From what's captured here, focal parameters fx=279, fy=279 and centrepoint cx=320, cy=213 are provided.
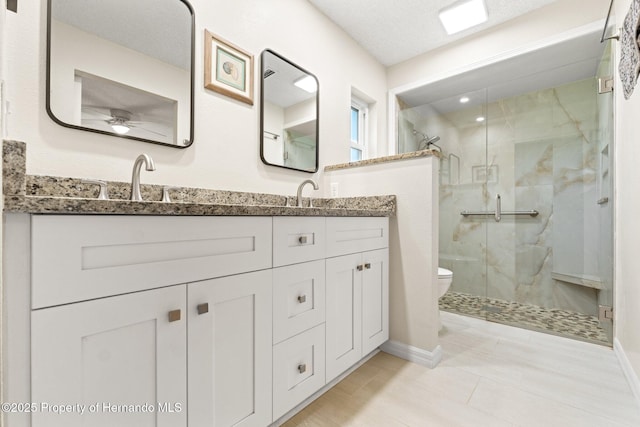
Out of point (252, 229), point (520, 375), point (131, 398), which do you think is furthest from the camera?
point (520, 375)

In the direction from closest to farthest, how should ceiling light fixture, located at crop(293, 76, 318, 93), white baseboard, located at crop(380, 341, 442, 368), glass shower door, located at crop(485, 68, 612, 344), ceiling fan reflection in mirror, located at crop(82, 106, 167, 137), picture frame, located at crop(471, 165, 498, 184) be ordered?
ceiling fan reflection in mirror, located at crop(82, 106, 167, 137) < white baseboard, located at crop(380, 341, 442, 368) < ceiling light fixture, located at crop(293, 76, 318, 93) < glass shower door, located at crop(485, 68, 612, 344) < picture frame, located at crop(471, 165, 498, 184)

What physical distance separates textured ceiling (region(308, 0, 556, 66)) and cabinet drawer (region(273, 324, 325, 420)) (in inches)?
91.7

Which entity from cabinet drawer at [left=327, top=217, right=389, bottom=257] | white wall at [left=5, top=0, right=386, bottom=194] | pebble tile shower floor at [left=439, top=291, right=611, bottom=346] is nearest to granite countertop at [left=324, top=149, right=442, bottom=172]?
white wall at [left=5, top=0, right=386, bottom=194]

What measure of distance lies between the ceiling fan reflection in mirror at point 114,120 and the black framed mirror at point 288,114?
0.63 metres

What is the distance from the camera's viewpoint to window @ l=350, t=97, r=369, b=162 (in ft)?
8.88

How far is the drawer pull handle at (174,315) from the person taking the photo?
29.8 inches

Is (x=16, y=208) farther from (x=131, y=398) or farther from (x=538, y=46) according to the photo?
(x=538, y=46)

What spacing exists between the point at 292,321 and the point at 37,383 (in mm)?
711

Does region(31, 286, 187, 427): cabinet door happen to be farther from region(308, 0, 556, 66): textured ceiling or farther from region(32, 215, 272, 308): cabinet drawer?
region(308, 0, 556, 66): textured ceiling

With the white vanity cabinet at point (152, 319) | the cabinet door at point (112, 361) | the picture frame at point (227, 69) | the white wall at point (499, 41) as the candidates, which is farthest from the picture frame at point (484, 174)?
the cabinet door at point (112, 361)

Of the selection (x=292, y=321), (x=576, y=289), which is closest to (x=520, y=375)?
(x=292, y=321)

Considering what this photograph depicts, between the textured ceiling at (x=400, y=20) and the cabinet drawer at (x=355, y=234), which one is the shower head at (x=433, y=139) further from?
the cabinet drawer at (x=355, y=234)

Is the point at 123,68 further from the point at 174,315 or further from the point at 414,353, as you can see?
the point at 414,353

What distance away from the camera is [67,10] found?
108 cm
